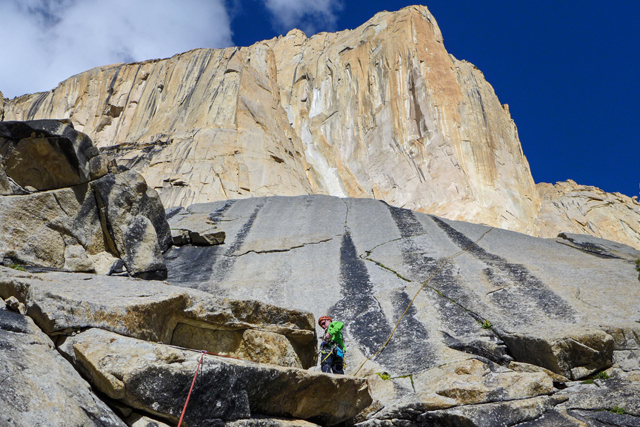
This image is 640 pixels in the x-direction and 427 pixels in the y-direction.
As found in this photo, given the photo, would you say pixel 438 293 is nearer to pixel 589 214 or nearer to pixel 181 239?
pixel 181 239

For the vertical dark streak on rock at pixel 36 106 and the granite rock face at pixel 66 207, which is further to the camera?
the vertical dark streak on rock at pixel 36 106

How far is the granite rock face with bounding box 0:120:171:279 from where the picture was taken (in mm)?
7891

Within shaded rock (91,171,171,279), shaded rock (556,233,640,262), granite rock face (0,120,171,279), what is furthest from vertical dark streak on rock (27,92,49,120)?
shaded rock (556,233,640,262)

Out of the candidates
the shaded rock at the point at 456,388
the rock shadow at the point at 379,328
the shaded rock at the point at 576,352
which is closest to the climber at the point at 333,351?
the shaded rock at the point at 456,388

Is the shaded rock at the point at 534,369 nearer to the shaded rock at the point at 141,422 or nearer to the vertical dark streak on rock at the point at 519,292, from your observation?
the vertical dark streak on rock at the point at 519,292

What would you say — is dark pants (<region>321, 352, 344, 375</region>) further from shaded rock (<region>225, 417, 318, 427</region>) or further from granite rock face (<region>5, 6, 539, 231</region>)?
granite rock face (<region>5, 6, 539, 231</region>)

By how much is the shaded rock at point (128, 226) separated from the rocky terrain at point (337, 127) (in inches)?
399

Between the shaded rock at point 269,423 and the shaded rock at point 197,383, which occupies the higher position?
the shaded rock at point 197,383

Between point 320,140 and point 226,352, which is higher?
point 320,140

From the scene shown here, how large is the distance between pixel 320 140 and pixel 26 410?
98.5ft

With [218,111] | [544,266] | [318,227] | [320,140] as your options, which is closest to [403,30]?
[320,140]

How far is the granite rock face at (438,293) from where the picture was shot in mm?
6098

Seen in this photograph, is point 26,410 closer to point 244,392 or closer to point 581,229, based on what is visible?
point 244,392

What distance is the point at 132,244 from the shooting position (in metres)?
9.52
